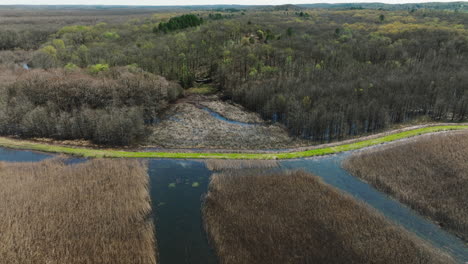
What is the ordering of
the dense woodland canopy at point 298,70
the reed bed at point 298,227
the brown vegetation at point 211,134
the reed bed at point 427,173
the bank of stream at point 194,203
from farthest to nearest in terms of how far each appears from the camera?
the dense woodland canopy at point 298,70 → the brown vegetation at point 211,134 → the reed bed at point 427,173 → the bank of stream at point 194,203 → the reed bed at point 298,227

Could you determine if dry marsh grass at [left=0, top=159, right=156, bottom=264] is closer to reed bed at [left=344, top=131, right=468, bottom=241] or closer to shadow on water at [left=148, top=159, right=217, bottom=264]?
shadow on water at [left=148, top=159, right=217, bottom=264]

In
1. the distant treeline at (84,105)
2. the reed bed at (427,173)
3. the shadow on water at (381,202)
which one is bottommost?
the shadow on water at (381,202)

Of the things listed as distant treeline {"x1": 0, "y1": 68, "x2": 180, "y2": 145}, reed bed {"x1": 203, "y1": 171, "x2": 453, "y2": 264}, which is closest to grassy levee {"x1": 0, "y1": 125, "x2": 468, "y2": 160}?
distant treeline {"x1": 0, "y1": 68, "x2": 180, "y2": 145}

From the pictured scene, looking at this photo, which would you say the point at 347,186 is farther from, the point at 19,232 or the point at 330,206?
the point at 19,232

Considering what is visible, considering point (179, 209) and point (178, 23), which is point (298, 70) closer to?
point (179, 209)

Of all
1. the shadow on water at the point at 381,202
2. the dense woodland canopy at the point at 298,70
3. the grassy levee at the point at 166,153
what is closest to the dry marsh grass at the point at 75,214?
the grassy levee at the point at 166,153

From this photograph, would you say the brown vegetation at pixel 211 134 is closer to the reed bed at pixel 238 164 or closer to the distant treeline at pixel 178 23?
the reed bed at pixel 238 164
